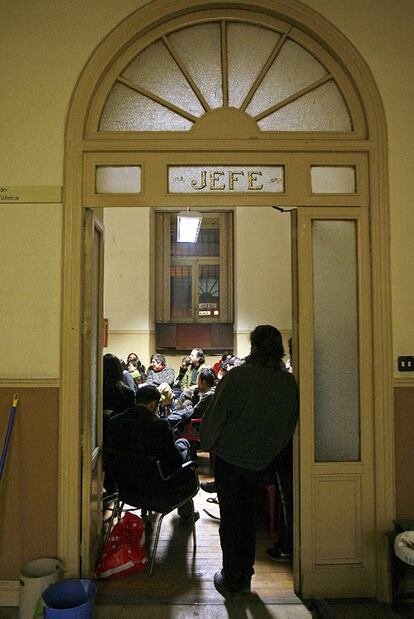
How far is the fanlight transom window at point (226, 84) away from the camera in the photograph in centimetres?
264

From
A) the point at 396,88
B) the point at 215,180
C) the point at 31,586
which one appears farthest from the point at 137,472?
the point at 396,88

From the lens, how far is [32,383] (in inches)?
98.0

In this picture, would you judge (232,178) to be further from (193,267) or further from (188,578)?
(193,267)

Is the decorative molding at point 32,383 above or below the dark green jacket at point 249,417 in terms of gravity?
above

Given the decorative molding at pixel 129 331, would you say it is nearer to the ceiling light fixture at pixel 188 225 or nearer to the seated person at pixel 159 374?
the seated person at pixel 159 374

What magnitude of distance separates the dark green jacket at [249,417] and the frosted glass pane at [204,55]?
1595 millimetres

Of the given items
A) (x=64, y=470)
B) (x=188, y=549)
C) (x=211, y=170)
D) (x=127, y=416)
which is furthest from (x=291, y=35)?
(x=188, y=549)

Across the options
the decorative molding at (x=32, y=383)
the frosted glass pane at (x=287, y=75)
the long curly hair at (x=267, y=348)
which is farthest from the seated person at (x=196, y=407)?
the frosted glass pane at (x=287, y=75)

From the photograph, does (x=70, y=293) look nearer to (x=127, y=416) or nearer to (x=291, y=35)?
(x=127, y=416)

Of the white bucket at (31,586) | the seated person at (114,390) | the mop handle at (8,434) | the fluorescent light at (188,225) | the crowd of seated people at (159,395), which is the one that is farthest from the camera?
the fluorescent light at (188,225)

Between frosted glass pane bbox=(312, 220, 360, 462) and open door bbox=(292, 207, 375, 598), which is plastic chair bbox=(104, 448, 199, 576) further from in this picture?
frosted glass pane bbox=(312, 220, 360, 462)

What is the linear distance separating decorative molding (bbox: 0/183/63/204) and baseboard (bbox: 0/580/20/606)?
6.78ft

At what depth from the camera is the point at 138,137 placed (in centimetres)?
260

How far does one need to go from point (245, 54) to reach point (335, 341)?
1757 millimetres
